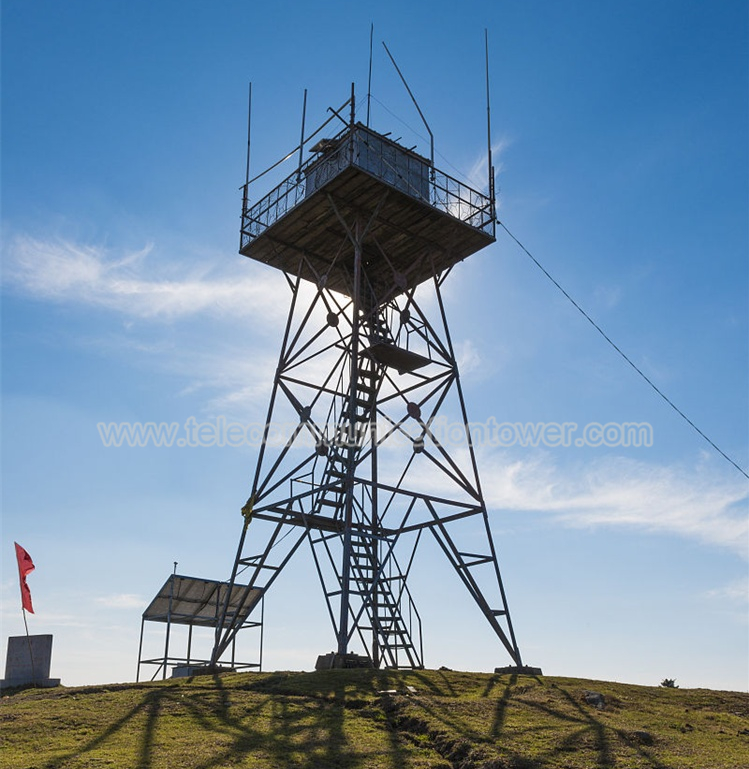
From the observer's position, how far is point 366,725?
49.6 ft

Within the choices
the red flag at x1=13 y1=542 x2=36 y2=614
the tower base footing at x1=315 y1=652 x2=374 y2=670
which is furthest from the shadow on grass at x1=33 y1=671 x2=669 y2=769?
the red flag at x1=13 y1=542 x2=36 y2=614

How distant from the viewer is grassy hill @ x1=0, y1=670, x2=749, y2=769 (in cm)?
1315

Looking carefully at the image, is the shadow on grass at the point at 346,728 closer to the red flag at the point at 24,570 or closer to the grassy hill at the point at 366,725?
the grassy hill at the point at 366,725

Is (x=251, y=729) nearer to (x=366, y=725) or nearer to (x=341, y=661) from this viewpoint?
(x=366, y=725)

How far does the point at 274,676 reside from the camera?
19359mm

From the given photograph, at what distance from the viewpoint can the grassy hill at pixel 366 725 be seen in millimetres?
13148

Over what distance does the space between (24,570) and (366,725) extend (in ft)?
46.1

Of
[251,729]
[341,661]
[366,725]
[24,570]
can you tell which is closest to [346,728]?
[366,725]

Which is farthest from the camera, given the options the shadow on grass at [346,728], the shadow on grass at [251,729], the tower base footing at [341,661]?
the tower base footing at [341,661]

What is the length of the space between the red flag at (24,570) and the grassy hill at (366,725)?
4.85 meters

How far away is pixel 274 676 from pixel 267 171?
53.2 feet

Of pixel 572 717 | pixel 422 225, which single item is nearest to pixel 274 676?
pixel 572 717

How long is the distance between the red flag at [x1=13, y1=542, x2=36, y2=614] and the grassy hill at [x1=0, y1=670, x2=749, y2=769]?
4852mm

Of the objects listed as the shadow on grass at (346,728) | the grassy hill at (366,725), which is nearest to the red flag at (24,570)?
the grassy hill at (366,725)
